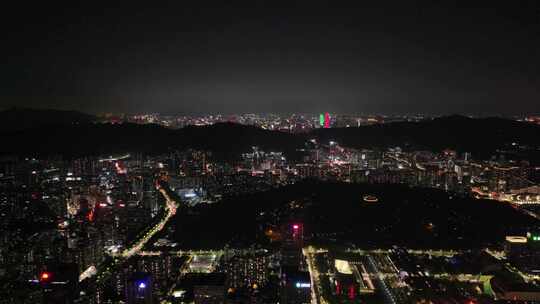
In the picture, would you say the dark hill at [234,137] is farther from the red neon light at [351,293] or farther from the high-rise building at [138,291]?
the red neon light at [351,293]

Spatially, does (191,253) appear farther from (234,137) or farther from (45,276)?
(234,137)

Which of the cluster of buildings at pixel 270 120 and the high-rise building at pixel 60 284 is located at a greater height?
the cluster of buildings at pixel 270 120

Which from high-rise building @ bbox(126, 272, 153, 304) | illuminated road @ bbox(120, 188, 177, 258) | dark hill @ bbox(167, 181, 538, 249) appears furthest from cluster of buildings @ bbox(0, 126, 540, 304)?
dark hill @ bbox(167, 181, 538, 249)

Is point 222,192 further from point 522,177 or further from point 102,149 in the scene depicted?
point 522,177

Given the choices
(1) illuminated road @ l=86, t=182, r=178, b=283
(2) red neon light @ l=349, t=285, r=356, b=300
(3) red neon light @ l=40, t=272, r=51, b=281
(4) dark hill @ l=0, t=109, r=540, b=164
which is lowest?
(2) red neon light @ l=349, t=285, r=356, b=300

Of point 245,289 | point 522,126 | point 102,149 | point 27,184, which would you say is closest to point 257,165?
point 102,149

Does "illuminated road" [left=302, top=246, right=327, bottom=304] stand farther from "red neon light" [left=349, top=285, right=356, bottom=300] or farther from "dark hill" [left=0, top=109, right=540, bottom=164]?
"dark hill" [left=0, top=109, right=540, bottom=164]

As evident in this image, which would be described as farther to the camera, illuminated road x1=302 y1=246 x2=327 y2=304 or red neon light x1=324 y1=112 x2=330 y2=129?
red neon light x1=324 y1=112 x2=330 y2=129

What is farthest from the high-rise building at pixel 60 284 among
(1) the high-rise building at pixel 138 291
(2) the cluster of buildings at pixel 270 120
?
(2) the cluster of buildings at pixel 270 120

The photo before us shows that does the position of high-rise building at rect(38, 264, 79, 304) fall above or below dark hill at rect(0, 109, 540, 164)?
below

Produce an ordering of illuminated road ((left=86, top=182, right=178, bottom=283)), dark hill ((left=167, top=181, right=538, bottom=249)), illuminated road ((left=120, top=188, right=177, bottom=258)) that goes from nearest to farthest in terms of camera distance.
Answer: illuminated road ((left=86, top=182, right=178, bottom=283)) < illuminated road ((left=120, top=188, right=177, bottom=258)) < dark hill ((left=167, top=181, right=538, bottom=249))

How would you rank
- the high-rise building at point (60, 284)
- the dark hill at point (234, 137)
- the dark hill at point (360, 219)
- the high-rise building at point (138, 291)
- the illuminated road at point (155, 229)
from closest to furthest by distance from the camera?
the high-rise building at point (60, 284) < the high-rise building at point (138, 291) < the illuminated road at point (155, 229) < the dark hill at point (360, 219) < the dark hill at point (234, 137)
